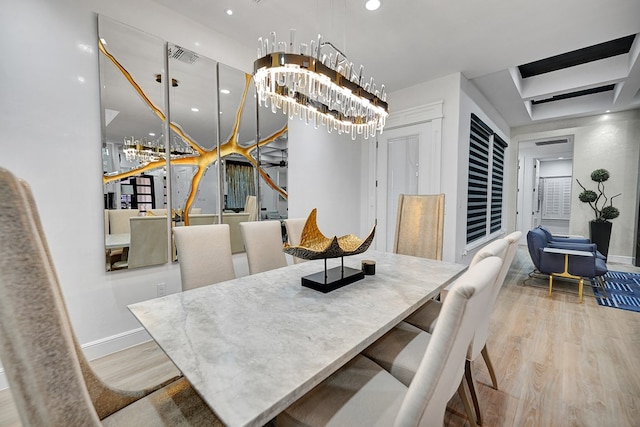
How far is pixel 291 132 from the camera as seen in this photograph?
3.49 m

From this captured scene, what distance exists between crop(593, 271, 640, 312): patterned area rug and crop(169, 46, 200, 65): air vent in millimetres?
5247

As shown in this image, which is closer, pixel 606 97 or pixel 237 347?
pixel 237 347

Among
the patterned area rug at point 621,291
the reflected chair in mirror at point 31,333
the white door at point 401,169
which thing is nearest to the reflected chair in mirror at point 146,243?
the reflected chair in mirror at point 31,333

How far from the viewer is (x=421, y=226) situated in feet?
8.85

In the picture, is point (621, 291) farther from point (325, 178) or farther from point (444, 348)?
point (444, 348)

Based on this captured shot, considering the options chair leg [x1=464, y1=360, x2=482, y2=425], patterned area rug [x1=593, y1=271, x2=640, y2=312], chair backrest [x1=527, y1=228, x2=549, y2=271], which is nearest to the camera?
chair leg [x1=464, y1=360, x2=482, y2=425]

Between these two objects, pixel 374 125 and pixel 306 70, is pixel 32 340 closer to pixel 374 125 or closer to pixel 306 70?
pixel 306 70

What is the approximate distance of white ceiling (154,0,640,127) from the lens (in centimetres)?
227

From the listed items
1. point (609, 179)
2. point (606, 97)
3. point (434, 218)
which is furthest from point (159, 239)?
point (609, 179)

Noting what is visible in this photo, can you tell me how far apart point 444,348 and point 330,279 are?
0.98m

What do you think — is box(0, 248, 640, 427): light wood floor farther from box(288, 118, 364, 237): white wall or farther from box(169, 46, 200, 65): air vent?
box(169, 46, 200, 65): air vent

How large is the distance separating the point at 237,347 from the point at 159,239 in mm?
1836

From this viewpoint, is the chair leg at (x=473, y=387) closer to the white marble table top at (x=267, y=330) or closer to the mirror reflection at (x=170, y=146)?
the white marble table top at (x=267, y=330)

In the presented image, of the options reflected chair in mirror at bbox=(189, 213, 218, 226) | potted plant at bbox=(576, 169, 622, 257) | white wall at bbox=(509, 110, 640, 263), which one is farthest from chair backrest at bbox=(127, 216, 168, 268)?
white wall at bbox=(509, 110, 640, 263)
